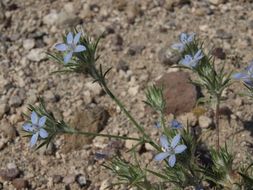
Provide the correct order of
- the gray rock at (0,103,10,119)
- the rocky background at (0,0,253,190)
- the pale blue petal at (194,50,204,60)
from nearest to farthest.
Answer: the pale blue petal at (194,50,204,60) → the rocky background at (0,0,253,190) → the gray rock at (0,103,10,119)

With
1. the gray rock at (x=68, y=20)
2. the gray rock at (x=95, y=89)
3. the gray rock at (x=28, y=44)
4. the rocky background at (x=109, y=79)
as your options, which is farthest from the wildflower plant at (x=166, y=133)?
the gray rock at (x=68, y=20)

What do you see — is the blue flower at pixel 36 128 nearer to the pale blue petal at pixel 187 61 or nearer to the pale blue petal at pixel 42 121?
the pale blue petal at pixel 42 121

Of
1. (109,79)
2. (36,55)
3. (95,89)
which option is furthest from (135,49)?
(36,55)

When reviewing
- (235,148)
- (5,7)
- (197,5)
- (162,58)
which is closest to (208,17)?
(197,5)

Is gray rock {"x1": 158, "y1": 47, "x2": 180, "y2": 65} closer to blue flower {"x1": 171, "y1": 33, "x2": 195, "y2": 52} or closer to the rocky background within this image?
the rocky background

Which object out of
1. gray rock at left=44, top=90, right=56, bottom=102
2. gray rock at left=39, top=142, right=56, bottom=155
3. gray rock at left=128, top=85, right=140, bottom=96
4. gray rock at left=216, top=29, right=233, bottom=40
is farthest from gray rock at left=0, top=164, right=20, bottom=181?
gray rock at left=216, top=29, right=233, bottom=40

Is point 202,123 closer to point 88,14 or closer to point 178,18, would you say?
point 178,18

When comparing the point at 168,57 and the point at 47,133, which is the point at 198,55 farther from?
the point at 168,57
